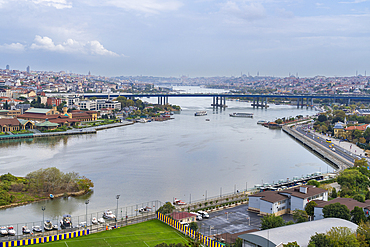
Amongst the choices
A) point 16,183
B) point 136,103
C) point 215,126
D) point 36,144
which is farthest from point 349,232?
point 136,103

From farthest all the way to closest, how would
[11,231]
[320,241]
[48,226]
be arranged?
1. [48,226]
2. [11,231]
3. [320,241]

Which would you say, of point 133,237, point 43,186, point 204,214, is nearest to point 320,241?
point 204,214

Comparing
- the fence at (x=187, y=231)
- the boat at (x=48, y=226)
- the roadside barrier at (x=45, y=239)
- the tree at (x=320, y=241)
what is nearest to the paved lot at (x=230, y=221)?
the fence at (x=187, y=231)

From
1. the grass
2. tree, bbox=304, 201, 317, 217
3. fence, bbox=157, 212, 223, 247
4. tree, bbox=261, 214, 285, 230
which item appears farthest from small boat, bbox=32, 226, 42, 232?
tree, bbox=304, 201, 317, 217

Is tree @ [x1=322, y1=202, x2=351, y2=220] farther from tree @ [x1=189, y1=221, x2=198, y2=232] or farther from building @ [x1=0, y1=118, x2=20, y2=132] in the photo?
building @ [x1=0, y1=118, x2=20, y2=132]

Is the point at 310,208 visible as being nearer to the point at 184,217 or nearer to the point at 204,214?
the point at 204,214

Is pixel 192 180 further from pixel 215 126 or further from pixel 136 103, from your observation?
pixel 136 103
